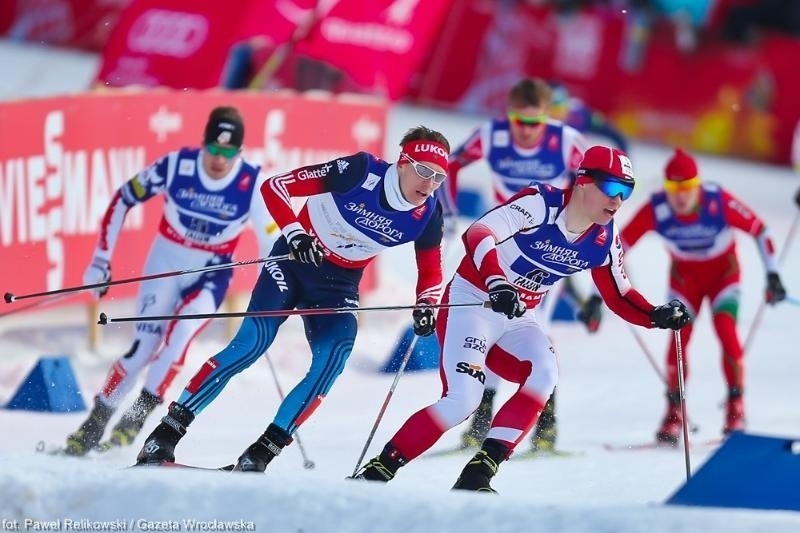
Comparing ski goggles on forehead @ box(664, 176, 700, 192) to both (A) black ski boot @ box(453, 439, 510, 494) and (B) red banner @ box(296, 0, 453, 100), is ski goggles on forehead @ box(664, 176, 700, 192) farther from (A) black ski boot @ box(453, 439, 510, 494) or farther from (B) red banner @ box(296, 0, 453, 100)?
(B) red banner @ box(296, 0, 453, 100)

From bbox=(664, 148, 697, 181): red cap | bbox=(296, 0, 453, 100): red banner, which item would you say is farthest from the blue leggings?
bbox=(296, 0, 453, 100): red banner

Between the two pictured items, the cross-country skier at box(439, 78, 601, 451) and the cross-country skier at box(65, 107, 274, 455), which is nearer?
the cross-country skier at box(65, 107, 274, 455)

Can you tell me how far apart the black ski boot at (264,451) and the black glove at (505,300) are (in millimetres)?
1113

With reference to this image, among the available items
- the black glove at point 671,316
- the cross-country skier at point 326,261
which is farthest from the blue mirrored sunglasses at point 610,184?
the cross-country skier at point 326,261

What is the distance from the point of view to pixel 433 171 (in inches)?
273

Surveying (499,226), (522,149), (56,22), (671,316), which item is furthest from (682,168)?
(56,22)

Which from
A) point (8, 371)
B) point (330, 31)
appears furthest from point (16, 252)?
point (330, 31)

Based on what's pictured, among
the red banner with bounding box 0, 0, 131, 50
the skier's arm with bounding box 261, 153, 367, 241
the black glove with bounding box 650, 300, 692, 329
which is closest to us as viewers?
the black glove with bounding box 650, 300, 692, 329

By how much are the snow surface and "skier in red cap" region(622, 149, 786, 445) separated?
0.36 m

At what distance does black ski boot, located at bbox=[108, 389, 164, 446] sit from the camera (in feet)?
26.6

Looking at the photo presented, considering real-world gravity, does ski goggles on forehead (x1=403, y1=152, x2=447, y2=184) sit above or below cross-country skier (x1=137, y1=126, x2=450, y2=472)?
above

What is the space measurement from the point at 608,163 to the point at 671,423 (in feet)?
10.4

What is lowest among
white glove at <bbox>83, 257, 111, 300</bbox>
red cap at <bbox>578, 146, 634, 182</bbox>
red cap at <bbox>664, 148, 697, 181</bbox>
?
white glove at <bbox>83, 257, 111, 300</bbox>

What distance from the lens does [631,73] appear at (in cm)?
2002
